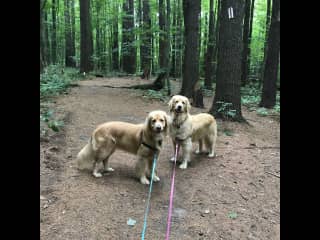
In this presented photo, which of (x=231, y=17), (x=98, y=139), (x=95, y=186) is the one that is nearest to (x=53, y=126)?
(x=98, y=139)

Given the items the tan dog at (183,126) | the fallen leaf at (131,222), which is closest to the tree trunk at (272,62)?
the tan dog at (183,126)

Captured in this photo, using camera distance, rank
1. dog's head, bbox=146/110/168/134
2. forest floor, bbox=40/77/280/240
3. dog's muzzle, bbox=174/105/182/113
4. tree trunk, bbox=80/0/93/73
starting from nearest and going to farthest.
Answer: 1. forest floor, bbox=40/77/280/240
2. dog's head, bbox=146/110/168/134
3. dog's muzzle, bbox=174/105/182/113
4. tree trunk, bbox=80/0/93/73

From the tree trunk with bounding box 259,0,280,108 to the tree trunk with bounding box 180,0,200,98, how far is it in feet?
9.70

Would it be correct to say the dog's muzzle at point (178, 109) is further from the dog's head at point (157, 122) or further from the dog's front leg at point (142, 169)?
the dog's front leg at point (142, 169)

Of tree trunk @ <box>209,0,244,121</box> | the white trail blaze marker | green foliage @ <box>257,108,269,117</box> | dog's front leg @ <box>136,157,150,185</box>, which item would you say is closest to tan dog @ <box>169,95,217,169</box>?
dog's front leg @ <box>136,157,150,185</box>

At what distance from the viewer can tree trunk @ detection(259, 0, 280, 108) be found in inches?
481

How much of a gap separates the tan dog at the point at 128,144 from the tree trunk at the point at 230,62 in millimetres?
3933

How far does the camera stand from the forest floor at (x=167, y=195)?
3.89m

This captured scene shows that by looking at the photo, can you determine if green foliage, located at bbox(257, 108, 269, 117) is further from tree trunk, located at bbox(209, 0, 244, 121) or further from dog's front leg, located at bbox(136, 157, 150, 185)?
dog's front leg, located at bbox(136, 157, 150, 185)

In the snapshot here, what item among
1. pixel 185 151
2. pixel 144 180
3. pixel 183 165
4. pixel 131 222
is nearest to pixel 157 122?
pixel 144 180

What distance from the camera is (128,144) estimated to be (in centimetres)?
539
